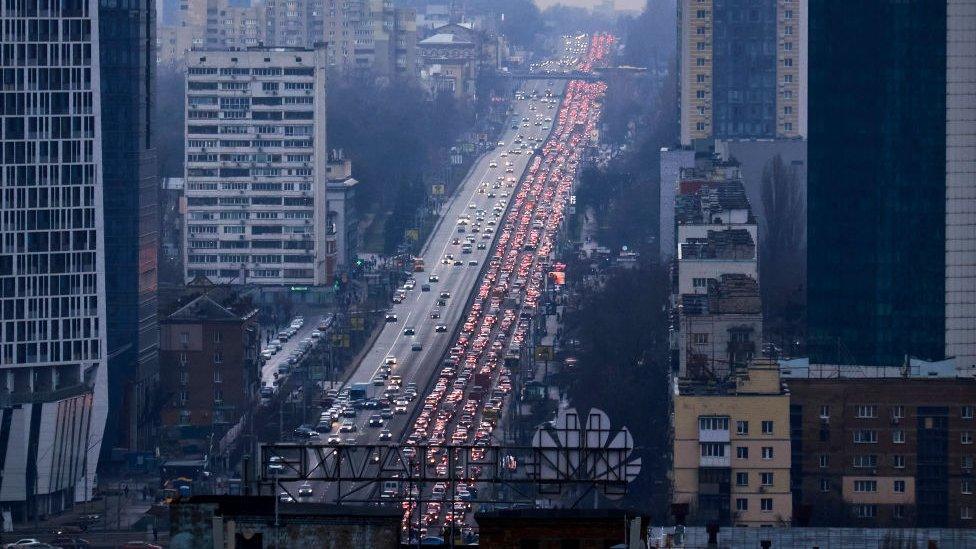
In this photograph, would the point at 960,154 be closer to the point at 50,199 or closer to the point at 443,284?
the point at 50,199

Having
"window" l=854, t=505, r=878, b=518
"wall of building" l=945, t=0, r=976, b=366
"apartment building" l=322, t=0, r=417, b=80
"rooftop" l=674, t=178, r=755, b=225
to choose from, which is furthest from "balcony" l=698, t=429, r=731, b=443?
"apartment building" l=322, t=0, r=417, b=80

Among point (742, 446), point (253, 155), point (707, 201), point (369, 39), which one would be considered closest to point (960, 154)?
point (742, 446)

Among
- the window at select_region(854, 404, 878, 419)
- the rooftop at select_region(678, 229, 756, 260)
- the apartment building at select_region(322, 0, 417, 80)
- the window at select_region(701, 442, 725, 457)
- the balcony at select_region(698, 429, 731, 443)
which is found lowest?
the window at select_region(701, 442, 725, 457)

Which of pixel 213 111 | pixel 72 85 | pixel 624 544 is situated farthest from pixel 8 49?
pixel 624 544

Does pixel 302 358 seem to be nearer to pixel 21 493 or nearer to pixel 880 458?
pixel 21 493

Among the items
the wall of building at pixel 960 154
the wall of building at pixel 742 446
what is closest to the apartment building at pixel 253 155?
the wall of building at pixel 960 154

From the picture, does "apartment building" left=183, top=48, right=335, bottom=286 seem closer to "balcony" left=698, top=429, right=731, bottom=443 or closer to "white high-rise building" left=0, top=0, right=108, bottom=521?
"white high-rise building" left=0, top=0, right=108, bottom=521
